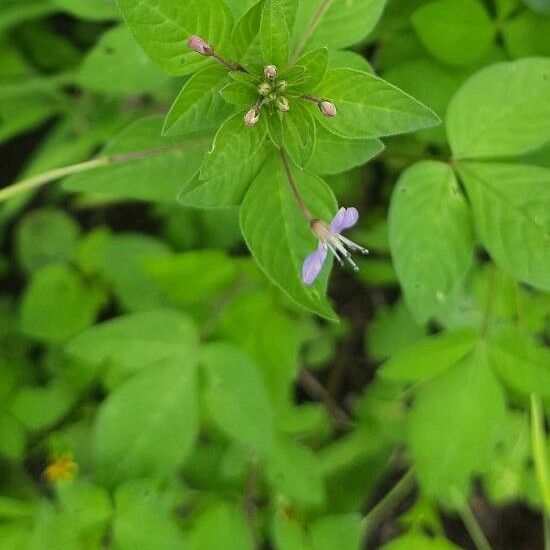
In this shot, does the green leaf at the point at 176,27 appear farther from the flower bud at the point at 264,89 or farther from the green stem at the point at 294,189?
the green stem at the point at 294,189

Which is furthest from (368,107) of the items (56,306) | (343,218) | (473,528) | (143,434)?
(473,528)

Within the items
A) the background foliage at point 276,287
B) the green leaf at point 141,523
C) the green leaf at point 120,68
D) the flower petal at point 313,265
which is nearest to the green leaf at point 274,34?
the background foliage at point 276,287

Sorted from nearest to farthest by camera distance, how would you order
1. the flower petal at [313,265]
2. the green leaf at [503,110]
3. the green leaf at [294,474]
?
the flower petal at [313,265], the green leaf at [503,110], the green leaf at [294,474]

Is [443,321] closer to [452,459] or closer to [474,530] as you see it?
[452,459]

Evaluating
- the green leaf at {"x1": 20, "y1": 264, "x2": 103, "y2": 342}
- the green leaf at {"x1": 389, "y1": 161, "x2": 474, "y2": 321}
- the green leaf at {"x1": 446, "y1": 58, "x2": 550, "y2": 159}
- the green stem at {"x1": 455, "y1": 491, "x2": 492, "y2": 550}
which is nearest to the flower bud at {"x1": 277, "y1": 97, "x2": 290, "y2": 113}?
the green leaf at {"x1": 389, "y1": 161, "x2": 474, "y2": 321}

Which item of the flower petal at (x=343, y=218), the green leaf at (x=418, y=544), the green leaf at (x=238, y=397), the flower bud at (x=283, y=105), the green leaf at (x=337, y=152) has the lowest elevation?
the green leaf at (x=418, y=544)

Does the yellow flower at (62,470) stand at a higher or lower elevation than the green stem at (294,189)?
lower
